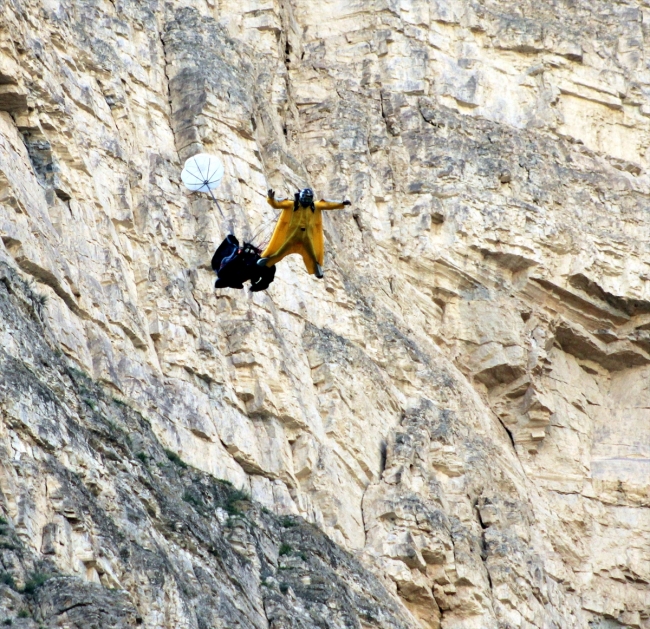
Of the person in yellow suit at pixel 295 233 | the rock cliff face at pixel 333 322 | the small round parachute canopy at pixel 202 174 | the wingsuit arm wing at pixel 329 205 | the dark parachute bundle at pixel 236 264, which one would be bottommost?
the rock cliff face at pixel 333 322

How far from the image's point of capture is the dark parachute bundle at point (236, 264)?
2867 cm

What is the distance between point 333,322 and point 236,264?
25.6 feet

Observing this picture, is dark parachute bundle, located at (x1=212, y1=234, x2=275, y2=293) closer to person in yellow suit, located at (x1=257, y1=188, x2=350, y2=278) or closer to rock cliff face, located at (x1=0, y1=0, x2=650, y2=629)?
person in yellow suit, located at (x1=257, y1=188, x2=350, y2=278)

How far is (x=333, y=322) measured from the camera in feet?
119

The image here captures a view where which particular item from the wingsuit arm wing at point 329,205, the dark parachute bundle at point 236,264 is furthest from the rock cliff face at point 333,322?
the wingsuit arm wing at point 329,205

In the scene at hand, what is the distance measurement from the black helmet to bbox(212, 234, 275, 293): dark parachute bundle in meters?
1.22

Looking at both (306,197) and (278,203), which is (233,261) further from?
(306,197)

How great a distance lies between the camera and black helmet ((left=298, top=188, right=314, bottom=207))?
27312 mm

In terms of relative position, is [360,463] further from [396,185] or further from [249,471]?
[396,185]

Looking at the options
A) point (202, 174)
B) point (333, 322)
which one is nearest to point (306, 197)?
point (202, 174)

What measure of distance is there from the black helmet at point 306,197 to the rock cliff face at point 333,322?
13.3 feet

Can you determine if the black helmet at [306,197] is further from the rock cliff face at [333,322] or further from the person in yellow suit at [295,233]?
the rock cliff face at [333,322]

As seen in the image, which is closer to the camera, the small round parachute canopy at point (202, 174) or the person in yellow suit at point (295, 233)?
the person in yellow suit at point (295, 233)

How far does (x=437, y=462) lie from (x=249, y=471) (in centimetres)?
521
